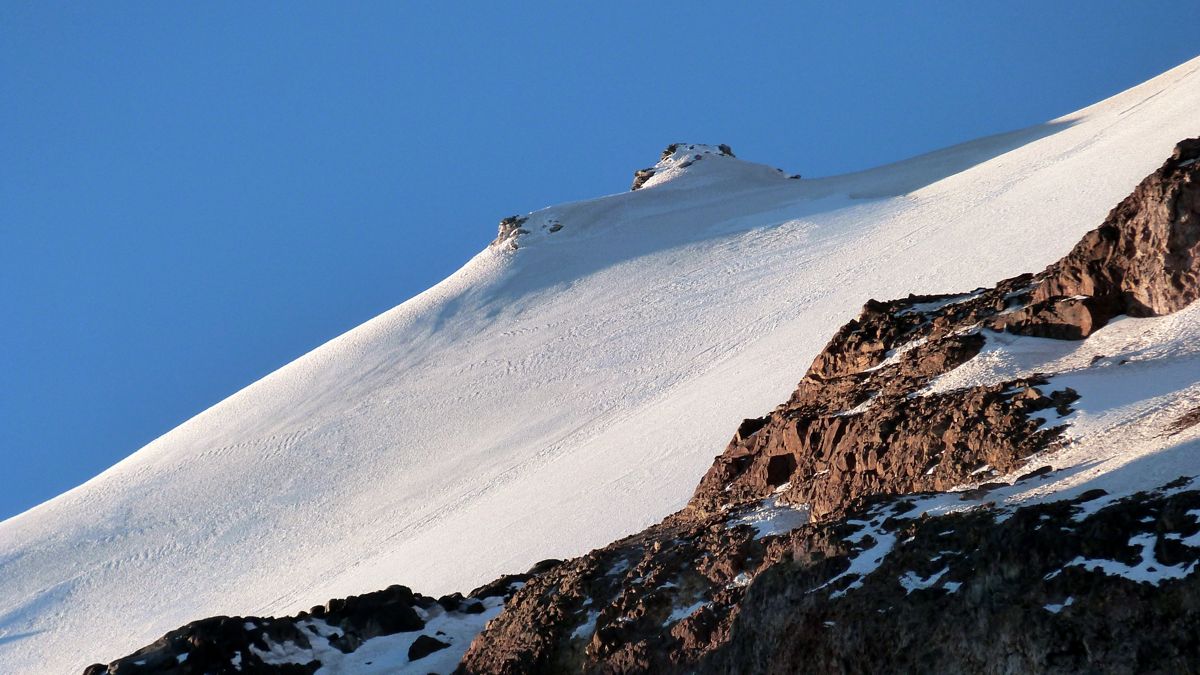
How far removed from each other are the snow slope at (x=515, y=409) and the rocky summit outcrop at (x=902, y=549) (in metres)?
10.3

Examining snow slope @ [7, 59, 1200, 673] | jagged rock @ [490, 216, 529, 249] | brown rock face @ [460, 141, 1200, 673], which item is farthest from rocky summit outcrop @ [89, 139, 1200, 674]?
jagged rock @ [490, 216, 529, 249]

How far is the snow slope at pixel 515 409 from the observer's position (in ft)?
107

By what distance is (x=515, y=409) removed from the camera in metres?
41.6

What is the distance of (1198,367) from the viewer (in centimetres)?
1368

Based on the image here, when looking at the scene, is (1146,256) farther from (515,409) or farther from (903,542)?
(515,409)

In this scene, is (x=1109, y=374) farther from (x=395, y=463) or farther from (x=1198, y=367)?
(x=395, y=463)

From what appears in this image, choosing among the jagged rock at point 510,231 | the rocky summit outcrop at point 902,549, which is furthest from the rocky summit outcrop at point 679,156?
the rocky summit outcrop at point 902,549

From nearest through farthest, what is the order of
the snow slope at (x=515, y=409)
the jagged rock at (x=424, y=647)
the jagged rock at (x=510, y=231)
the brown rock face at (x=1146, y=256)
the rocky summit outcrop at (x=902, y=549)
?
the rocky summit outcrop at (x=902, y=549) → the brown rock face at (x=1146, y=256) → the jagged rock at (x=424, y=647) → the snow slope at (x=515, y=409) → the jagged rock at (x=510, y=231)

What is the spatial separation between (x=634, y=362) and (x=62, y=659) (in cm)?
1915

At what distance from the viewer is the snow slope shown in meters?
32.6

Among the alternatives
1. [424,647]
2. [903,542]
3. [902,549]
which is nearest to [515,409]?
[424,647]

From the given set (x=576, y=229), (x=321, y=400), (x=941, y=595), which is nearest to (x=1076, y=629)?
(x=941, y=595)

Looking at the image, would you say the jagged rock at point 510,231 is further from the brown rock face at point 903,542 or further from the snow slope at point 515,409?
the brown rock face at point 903,542

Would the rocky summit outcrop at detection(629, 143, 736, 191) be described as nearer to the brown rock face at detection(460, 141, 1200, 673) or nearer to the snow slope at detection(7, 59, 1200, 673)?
the snow slope at detection(7, 59, 1200, 673)
